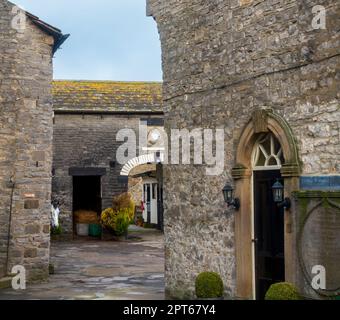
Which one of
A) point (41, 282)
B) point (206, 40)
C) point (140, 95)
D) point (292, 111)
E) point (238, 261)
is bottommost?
point (41, 282)

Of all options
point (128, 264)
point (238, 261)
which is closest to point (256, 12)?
point (238, 261)

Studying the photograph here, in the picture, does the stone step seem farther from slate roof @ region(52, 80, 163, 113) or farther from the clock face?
the clock face

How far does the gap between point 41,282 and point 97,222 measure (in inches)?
498

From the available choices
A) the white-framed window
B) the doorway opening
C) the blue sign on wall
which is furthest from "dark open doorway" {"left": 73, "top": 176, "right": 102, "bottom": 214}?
the blue sign on wall

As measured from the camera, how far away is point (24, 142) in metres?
13.5

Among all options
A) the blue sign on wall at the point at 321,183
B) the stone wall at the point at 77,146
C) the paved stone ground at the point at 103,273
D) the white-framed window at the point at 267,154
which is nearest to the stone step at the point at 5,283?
the paved stone ground at the point at 103,273

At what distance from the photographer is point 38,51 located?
14.0 metres

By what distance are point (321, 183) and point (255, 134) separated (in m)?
1.60

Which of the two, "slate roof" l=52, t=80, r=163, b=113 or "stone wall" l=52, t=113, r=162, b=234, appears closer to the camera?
"stone wall" l=52, t=113, r=162, b=234

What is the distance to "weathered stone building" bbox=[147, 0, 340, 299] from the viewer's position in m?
7.66

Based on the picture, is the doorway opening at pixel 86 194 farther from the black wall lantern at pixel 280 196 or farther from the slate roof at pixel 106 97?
the black wall lantern at pixel 280 196

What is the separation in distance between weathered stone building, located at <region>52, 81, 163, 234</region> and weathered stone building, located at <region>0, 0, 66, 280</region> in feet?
33.3

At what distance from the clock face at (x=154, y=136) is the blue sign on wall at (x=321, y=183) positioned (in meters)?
17.6
